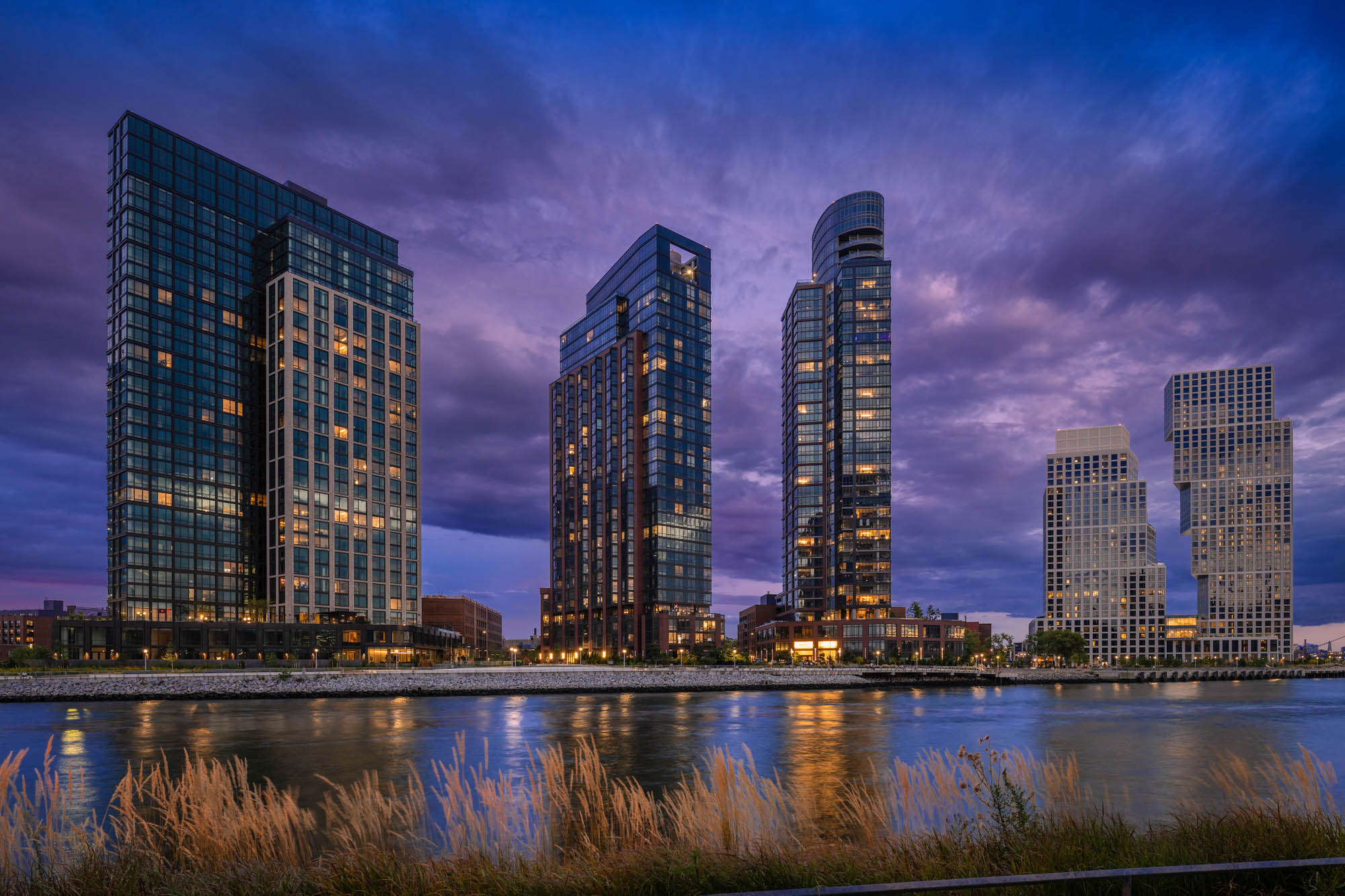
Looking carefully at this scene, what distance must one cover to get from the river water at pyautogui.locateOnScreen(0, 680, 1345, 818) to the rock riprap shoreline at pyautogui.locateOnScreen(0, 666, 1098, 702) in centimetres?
658

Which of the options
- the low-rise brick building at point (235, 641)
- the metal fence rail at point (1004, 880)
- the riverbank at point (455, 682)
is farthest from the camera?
the low-rise brick building at point (235, 641)

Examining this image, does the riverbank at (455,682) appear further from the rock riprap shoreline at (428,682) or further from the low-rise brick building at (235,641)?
the low-rise brick building at (235,641)

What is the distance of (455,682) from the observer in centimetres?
11506

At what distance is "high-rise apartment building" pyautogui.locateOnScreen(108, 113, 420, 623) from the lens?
172 metres

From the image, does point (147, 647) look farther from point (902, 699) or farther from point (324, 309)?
point (902, 699)

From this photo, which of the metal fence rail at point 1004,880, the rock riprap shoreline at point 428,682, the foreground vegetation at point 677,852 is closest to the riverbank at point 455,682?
the rock riprap shoreline at point 428,682

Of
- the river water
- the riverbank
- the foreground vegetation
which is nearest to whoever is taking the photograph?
the foreground vegetation

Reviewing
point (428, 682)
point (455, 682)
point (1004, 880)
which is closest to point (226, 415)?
point (428, 682)

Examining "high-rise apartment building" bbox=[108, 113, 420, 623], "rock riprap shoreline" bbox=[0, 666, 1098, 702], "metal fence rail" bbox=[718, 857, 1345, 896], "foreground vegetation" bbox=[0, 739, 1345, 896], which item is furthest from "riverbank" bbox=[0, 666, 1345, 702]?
"metal fence rail" bbox=[718, 857, 1345, 896]

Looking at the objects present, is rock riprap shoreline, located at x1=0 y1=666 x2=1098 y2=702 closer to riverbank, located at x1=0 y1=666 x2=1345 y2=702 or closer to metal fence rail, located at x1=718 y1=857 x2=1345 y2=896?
riverbank, located at x1=0 y1=666 x2=1345 y2=702

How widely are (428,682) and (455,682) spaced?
3.80 m

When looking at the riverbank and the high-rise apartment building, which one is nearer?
the riverbank

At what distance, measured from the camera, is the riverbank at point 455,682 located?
312ft

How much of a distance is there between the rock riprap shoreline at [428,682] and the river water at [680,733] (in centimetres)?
658
